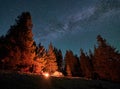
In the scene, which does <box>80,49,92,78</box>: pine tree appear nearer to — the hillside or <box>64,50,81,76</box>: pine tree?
<box>64,50,81,76</box>: pine tree

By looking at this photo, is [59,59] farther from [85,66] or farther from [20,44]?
[20,44]

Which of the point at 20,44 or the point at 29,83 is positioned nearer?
the point at 29,83

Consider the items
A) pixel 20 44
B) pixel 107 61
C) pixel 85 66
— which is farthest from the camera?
pixel 85 66

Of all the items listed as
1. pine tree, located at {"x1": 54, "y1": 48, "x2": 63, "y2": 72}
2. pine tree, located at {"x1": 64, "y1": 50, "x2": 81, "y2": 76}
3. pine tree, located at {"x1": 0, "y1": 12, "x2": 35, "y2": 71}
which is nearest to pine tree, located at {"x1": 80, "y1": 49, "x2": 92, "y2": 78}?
pine tree, located at {"x1": 64, "y1": 50, "x2": 81, "y2": 76}

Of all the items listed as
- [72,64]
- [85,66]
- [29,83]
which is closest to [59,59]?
[72,64]

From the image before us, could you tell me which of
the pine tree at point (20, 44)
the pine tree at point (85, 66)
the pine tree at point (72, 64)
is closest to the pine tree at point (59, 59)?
the pine tree at point (72, 64)

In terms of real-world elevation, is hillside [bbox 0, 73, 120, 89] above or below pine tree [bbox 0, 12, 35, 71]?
below

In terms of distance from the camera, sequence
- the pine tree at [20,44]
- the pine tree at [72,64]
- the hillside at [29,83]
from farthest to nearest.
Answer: the pine tree at [72,64] < the pine tree at [20,44] < the hillside at [29,83]

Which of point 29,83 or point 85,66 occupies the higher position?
point 85,66

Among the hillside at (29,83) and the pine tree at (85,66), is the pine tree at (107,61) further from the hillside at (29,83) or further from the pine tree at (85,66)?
the hillside at (29,83)

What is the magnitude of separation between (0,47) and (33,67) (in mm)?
8224

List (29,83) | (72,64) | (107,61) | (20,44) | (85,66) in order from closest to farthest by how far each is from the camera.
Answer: (29,83) → (20,44) → (107,61) → (85,66) → (72,64)

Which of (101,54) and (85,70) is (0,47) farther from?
(85,70)

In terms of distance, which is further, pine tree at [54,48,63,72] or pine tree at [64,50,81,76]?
pine tree at [54,48,63,72]
